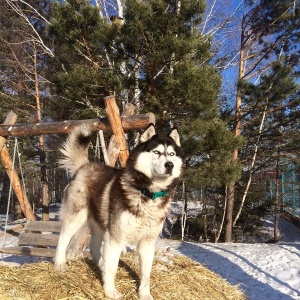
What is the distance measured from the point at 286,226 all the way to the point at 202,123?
13230 millimetres

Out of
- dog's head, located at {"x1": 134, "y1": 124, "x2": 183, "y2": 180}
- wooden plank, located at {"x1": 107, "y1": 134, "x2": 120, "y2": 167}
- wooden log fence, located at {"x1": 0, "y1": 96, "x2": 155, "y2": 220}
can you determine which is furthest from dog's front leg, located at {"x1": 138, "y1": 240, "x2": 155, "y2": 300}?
wooden plank, located at {"x1": 107, "y1": 134, "x2": 120, "y2": 167}

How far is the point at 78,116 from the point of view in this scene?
10086mm

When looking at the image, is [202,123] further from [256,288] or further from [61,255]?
[61,255]

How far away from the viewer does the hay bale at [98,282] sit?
285cm

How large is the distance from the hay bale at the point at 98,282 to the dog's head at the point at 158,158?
3.57 feet

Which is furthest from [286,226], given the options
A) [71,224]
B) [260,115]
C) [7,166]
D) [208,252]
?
[71,224]

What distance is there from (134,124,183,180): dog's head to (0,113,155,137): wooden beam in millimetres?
1712

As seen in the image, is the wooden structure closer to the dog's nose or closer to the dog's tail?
the dog's tail

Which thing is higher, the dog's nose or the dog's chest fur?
the dog's nose

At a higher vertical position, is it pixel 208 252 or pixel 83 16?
pixel 83 16

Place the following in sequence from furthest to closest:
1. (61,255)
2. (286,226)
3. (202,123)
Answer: (286,226) < (202,123) < (61,255)

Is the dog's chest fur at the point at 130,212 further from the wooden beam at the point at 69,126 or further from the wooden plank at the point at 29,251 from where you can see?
the wooden plank at the point at 29,251

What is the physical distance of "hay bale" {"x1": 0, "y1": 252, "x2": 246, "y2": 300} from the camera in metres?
2.85

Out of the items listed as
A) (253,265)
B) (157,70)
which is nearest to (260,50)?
(157,70)
